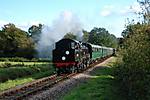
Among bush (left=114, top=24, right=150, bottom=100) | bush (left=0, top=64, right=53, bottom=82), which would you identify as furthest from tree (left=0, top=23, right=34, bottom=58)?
bush (left=114, top=24, right=150, bottom=100)

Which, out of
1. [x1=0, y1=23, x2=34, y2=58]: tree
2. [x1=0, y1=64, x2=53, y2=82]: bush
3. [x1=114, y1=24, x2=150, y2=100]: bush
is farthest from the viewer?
[x1=0, y1=23, x2=34, y2=58]: tree

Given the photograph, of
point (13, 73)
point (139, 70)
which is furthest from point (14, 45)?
point (139, 70)

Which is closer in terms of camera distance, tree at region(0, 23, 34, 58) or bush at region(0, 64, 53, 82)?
bush at region(0, 64, 53, 82)

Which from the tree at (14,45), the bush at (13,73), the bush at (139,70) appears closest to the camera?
the bush at (139,70)

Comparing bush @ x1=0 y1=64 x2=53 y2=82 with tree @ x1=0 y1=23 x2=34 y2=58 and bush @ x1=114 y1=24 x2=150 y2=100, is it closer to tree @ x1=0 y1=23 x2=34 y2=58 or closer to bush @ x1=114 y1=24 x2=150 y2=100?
bush @ x1=114 y1=24 x2=150 y2=100

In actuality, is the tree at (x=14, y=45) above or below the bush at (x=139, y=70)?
above

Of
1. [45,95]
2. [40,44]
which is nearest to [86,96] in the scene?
[45,95]

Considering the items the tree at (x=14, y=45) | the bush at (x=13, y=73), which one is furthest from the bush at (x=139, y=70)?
the tree at (x=14, y=45)

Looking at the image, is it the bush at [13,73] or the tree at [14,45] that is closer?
the bush at [13,73]

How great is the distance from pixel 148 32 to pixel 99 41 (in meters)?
111

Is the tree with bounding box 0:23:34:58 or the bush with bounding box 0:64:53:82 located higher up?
the tree with bounding box 0:23:34:58

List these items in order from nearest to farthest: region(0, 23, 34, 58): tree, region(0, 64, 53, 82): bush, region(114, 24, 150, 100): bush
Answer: region(114, 24, 150, 100): bush → region(0, 64, 53, 82): bush → region(0, 23, 34, 58): tree

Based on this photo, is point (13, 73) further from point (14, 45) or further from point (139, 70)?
point (14, 45)

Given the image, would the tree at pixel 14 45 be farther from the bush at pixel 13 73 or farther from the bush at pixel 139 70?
the bush at pixel 139 70
